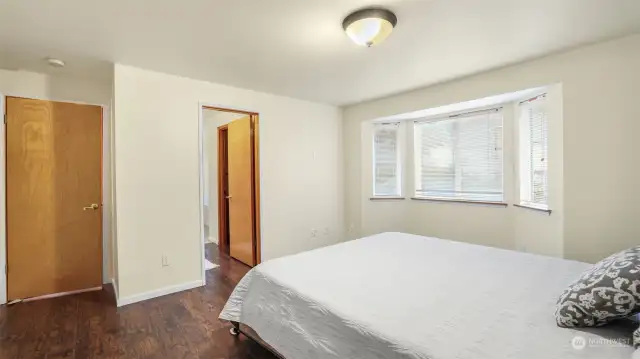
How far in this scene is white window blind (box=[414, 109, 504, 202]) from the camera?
3666mm

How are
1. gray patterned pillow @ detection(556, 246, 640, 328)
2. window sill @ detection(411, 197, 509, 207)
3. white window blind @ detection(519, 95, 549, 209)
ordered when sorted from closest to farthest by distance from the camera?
gray patterned pillow @ detection(556, 246, 640, 328) → white window blind @ detection(519, 95, 549, 209) → window sill @ detection(411, 197, 509, 207)

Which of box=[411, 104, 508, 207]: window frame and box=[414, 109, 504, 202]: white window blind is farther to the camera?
box=[414, 109, 504, 202]: white window blind

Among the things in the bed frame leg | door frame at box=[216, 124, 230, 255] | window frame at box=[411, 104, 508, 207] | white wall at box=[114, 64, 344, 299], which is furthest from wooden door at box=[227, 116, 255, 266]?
window frame at box=[411, 104, 508, 207]

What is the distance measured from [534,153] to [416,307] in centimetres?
275

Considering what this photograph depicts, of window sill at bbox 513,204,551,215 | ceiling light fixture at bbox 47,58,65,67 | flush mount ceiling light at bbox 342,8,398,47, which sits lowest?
window sill at bbox 513,204,551,215

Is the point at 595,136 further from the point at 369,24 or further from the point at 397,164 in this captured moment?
the point at 397,164

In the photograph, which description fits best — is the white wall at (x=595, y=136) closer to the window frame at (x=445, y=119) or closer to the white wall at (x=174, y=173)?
the window frame at (x=445, y=119)

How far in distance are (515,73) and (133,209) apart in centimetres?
384

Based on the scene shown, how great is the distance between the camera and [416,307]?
1.41 m

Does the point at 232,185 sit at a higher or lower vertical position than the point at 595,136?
lower

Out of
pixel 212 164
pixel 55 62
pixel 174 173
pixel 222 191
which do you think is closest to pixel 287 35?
pixel 174 173

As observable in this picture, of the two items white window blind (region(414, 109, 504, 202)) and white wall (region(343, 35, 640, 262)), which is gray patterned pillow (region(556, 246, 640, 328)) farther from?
white window blind (region(414, 109, 504, 202))

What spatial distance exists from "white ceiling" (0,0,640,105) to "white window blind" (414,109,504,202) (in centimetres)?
100

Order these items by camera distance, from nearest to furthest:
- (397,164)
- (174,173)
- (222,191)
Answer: (174,173)
(397,164)
(222,191)
